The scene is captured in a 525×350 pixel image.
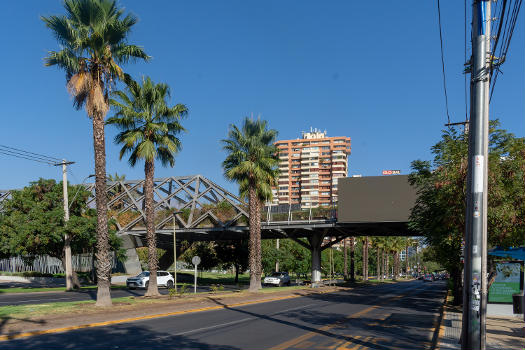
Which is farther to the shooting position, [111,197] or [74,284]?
[111,197]

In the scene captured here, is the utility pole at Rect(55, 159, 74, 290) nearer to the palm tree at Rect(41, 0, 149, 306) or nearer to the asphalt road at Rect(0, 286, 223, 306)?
the asphalt road at Rect(0, 286, 223, 306)

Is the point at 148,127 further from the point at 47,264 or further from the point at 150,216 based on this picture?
the point at 47,264

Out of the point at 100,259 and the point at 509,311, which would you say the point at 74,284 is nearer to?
the point at 100,259

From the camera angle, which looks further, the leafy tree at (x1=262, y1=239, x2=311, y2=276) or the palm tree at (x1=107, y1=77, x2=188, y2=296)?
the leafy tree at (x1=262, y1=239, x2=311, y2=276)

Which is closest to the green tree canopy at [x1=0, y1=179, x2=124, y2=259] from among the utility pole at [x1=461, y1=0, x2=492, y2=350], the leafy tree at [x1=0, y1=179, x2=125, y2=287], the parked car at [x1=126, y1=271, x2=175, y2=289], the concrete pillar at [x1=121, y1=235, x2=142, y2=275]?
the leafy tree at [x1=0, y1=179, x2=125, y2=287]

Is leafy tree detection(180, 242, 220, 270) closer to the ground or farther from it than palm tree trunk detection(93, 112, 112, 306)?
closer to the ground

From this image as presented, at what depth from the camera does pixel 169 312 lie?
63.4ft

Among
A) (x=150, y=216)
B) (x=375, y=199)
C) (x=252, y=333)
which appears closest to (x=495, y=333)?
(x=252, y=333)

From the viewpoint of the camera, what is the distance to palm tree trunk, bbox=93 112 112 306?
19.6 m

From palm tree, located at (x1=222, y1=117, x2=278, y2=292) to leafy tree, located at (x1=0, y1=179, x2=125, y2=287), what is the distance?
12.8 metres

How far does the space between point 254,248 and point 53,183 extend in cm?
1976

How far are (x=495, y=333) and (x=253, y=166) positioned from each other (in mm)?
21938

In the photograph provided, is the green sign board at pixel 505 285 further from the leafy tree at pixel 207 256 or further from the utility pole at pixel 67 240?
the leafy tree at pixel 207 256

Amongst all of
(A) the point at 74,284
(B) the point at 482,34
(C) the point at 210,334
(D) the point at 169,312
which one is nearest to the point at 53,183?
(A) the point at 74,284
